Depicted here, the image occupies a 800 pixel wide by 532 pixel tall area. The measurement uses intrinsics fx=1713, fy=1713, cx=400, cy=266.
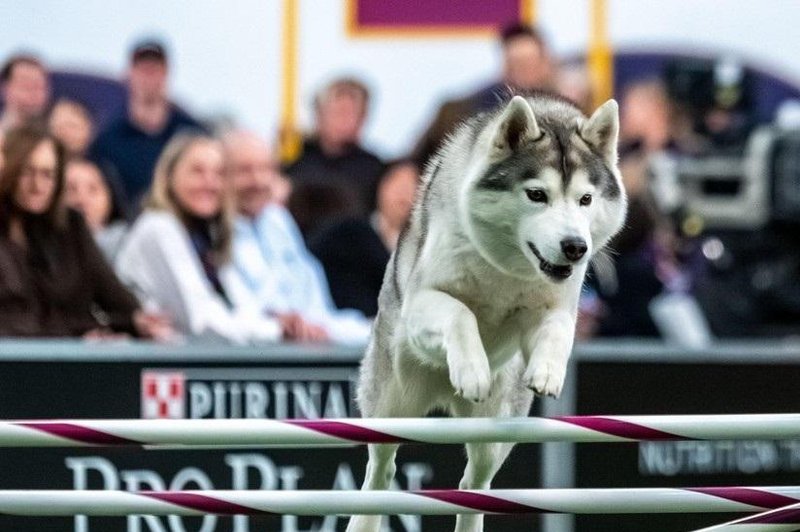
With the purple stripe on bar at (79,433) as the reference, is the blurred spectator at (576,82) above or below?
above

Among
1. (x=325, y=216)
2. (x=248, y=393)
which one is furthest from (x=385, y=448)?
(x=325, y=216)

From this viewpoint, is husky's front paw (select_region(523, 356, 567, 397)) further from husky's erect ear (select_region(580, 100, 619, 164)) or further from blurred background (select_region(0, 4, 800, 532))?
blurred background (select_region(0, 4, 800, 532))

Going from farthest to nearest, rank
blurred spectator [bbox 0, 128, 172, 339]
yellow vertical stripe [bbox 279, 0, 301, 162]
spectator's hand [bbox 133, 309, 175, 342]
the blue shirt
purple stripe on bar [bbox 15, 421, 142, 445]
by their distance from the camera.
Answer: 1. yellow vertical stripe [bbox 279, 0, 301, 162]
2. the blue shirt
3. spectator's hand [bbox 133, 309, 175, 342]
4. blurred spectator [bbox 0, 128, 172, 339]
5. purple stripe on bar [bbox 15, 421, 142, 445]

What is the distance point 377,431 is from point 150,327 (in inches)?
145

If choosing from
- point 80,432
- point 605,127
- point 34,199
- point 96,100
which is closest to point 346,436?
point 80,432

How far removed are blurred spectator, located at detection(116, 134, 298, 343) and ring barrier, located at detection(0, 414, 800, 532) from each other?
3343mm

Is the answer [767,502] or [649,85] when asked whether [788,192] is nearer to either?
[649,85]

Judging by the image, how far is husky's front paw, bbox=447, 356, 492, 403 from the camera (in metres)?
4.46

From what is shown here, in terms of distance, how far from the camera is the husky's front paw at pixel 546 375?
4.44 meters

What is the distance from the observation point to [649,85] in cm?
1042

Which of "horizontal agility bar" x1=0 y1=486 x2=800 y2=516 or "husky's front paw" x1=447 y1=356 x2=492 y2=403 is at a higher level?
"husky's front paw" x1=447 y1=356 x2=492 y2=403

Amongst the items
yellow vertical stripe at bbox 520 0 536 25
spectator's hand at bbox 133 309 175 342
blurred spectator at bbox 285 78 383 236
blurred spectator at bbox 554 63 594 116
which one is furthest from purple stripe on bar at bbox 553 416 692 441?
yellow vertical stripe at bbox 520 0 536 25

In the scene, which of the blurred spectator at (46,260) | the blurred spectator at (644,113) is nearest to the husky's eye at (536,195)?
the blurred spectator at (46,260)

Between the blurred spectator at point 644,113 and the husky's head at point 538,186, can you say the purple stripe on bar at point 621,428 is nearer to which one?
the husky's head at point 538,186
